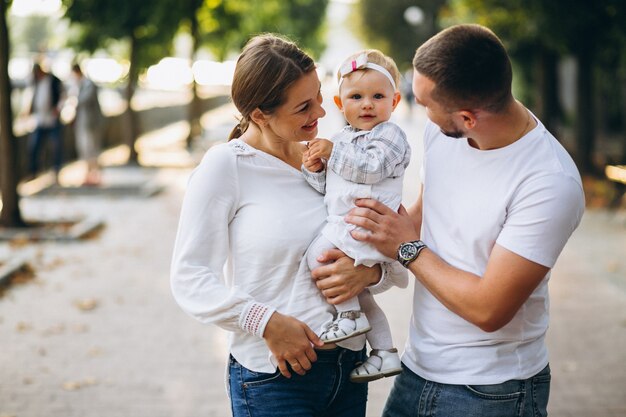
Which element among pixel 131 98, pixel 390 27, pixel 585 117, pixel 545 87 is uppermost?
pixel 585 117

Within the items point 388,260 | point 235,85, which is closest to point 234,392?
point 388,260

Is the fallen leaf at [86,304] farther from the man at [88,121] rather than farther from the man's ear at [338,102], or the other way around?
the man at [88,121]

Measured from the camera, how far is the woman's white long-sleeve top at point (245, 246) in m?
2.57

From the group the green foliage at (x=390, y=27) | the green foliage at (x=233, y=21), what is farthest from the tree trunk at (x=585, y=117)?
the green foliage at (x=390, y=27)

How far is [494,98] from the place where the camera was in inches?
95.5

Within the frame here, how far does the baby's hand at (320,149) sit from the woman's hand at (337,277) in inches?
12.6

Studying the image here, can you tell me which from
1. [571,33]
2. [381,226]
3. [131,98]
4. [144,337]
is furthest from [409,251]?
[131,98]

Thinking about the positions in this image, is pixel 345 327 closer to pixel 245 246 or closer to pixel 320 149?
pixel 245 246

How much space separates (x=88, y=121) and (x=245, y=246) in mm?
13404

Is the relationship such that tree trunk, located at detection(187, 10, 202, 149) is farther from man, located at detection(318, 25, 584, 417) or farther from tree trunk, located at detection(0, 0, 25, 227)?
man, located at detection(318, 25, 584, 417)

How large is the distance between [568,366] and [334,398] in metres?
4.13

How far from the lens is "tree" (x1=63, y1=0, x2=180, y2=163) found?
15680mm

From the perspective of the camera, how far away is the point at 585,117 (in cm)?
1585

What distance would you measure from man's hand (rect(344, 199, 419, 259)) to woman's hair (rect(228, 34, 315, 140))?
43 cm
